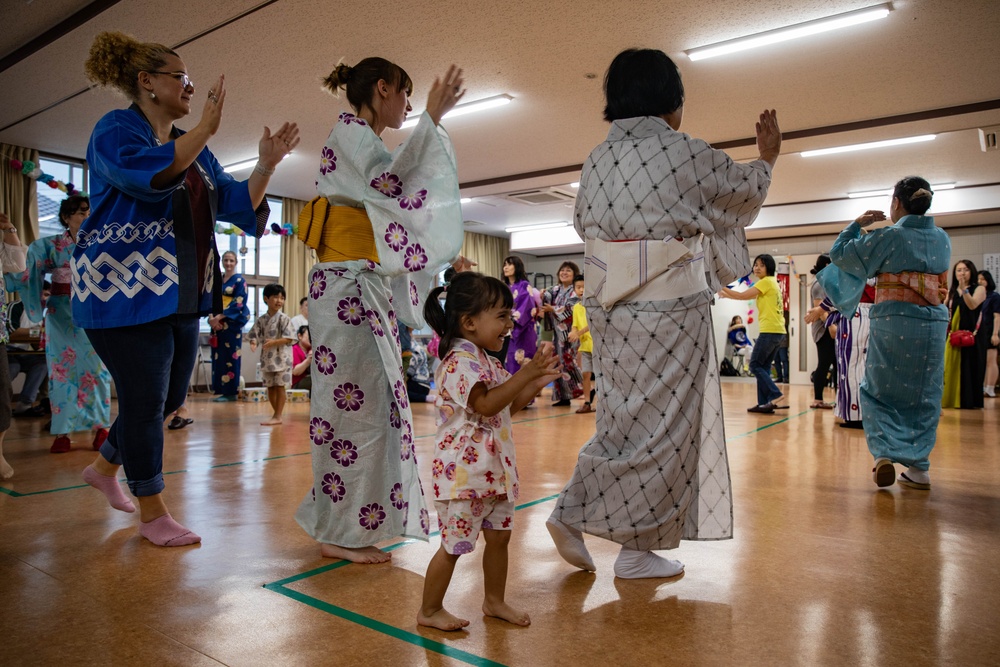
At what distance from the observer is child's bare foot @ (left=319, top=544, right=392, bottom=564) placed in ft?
6.14

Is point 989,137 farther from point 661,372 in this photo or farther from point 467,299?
point 467,299

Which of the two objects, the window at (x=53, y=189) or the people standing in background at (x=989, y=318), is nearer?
the people standing in background at (x=989, y=318)

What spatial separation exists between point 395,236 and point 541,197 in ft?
28.9

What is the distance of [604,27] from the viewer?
15.7 ft

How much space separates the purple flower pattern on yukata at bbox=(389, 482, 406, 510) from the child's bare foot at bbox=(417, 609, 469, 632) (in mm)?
535

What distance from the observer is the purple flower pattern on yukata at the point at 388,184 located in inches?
72.3

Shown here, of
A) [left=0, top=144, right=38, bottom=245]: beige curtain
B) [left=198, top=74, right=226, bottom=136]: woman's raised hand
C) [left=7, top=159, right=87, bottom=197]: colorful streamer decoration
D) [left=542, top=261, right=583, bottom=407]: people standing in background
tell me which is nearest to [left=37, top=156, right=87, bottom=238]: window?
[left=0, top=144, right=38, bottom=245]: beige curtain

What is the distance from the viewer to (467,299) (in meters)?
1.49

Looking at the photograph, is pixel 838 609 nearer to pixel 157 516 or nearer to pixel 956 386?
pixel 157 516

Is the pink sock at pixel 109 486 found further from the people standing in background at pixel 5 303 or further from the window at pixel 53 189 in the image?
the window at pixel 53 189

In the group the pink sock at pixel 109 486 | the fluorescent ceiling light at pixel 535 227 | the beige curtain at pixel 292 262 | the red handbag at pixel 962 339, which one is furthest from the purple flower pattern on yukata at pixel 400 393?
the fluorescent ceiling light at pixel 535 227

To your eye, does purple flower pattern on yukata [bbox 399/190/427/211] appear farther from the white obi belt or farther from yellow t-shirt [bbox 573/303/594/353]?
yellow t-shirt [bbox 573/303/594/353]

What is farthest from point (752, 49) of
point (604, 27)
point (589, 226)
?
point (589, 226)

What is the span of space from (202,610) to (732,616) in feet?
3.69
